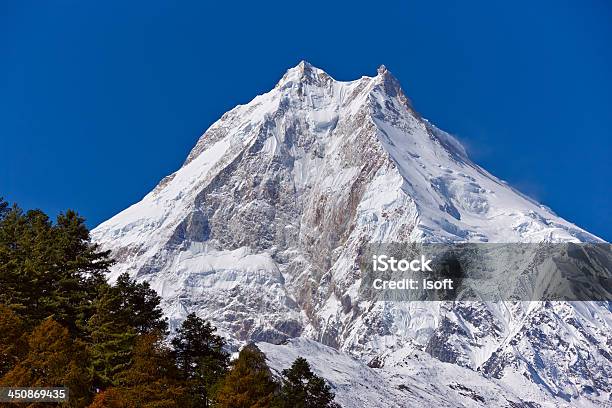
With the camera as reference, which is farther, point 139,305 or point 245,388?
point 139,305

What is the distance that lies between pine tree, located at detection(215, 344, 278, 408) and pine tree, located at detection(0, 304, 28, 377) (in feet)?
41.5

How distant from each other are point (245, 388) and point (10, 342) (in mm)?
15159

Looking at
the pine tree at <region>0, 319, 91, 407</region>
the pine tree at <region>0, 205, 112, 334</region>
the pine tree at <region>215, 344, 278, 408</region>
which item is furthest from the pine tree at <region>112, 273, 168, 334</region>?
the pine tree at <region>0, 319, 91, 407</region>

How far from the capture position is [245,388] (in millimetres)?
60438

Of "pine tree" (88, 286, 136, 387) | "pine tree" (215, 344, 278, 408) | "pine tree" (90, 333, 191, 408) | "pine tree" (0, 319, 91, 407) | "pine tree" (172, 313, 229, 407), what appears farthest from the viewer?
"pine tree" (172, 313, 229, 407)

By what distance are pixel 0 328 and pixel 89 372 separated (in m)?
6.38

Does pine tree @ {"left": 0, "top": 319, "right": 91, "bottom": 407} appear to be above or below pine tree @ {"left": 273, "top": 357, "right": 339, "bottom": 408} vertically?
below

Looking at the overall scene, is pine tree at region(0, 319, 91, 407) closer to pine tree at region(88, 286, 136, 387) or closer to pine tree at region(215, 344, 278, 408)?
pine tree at region(88, 286, 136, 387)

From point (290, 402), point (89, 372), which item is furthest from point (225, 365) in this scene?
point (89, 372)

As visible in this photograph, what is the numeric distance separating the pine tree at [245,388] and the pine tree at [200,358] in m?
3.14

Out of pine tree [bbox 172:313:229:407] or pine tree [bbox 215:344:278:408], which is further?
pine tree [bbox 172:313:229:407]

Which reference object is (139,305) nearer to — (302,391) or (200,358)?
(200,358)

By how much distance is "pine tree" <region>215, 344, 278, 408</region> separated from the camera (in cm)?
5897

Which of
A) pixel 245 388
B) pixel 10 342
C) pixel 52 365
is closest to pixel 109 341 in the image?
pixel 52 365
